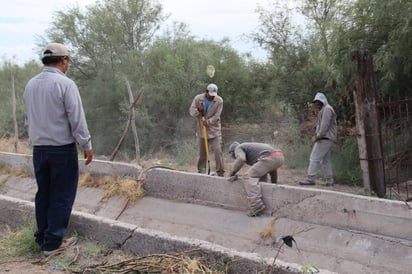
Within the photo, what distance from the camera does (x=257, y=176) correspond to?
22.2ft

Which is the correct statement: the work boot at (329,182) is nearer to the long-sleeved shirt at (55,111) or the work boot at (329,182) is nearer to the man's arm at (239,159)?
the man's arm at (239,159)

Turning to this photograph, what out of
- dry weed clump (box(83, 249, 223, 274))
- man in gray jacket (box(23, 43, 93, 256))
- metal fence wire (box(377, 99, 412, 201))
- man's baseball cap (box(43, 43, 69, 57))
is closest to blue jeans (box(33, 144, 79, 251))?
man in gray jacket (box(23, 43, 93, 256))

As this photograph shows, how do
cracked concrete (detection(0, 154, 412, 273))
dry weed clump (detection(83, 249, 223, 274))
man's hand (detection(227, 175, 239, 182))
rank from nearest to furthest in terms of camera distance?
1. dry weed clump (detection(83, 249, 223, 274))
2. cracked concrete (detection(0, 154, 412, 273))
3. man's hand (detection(227, 175, 239, 182))

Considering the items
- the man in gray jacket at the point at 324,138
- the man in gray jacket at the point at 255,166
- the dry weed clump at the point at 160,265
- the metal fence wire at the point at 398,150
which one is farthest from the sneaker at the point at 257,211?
the dry weed clump at the point at 160,265

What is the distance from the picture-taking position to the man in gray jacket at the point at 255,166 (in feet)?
21.2

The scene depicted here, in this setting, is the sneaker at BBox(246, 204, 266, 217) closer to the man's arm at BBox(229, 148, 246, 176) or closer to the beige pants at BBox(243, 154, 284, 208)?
the beige pants at BBox(243, 154, 284, 208)

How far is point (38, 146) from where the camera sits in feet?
14.8

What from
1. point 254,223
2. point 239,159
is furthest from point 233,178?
point 254,223

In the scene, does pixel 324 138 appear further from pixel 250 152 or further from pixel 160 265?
pixel 160 265

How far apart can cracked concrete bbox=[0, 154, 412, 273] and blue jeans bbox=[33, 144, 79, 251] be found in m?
0.50

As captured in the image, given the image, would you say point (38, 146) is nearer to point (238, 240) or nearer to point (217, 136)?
point (238, 240)

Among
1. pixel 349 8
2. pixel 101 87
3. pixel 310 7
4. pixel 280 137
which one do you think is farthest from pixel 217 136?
pixel 101 87

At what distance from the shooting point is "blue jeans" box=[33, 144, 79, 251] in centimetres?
445

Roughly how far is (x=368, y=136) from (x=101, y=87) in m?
12.7
